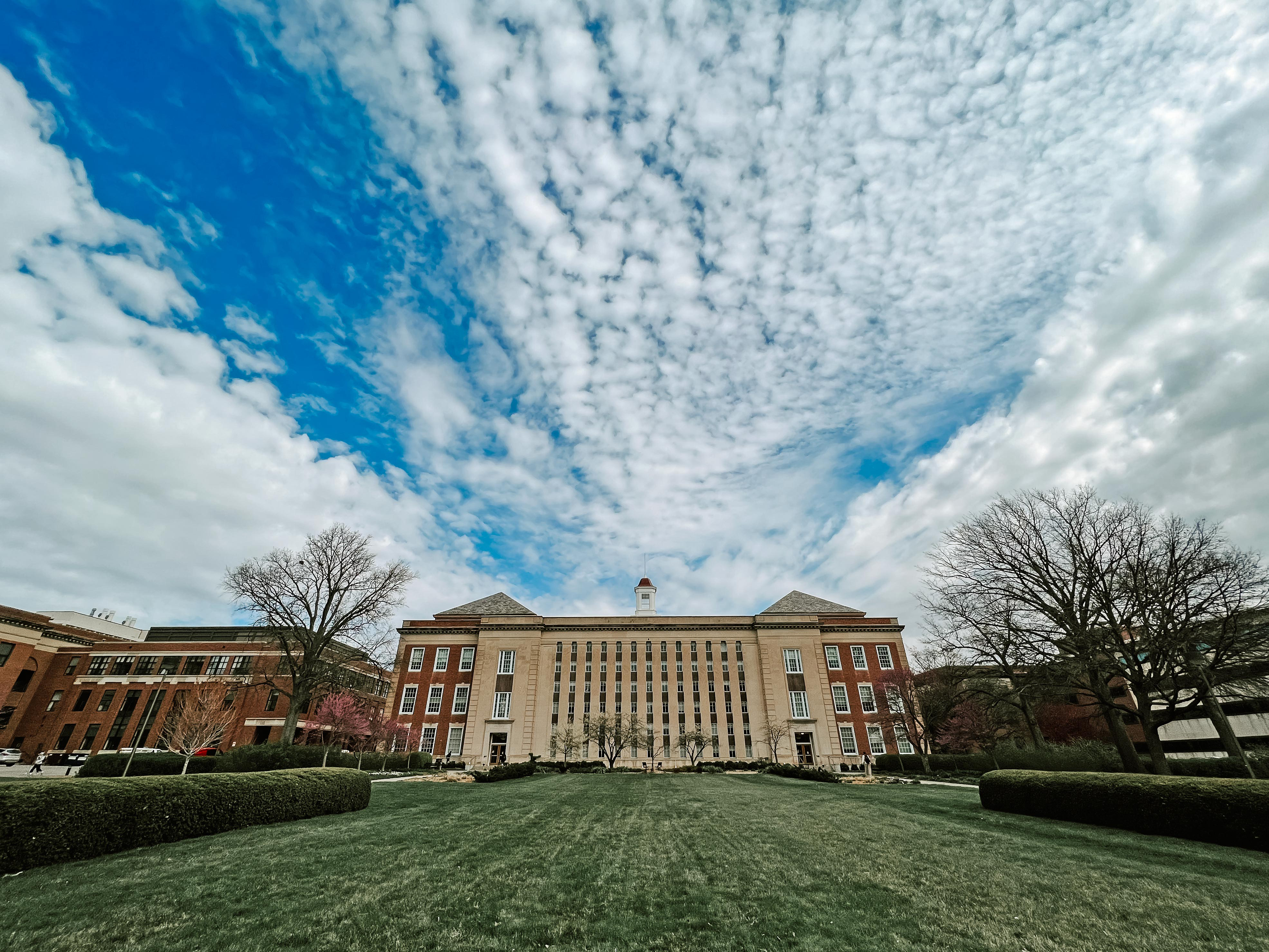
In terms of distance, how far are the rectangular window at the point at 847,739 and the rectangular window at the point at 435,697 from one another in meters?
42.5

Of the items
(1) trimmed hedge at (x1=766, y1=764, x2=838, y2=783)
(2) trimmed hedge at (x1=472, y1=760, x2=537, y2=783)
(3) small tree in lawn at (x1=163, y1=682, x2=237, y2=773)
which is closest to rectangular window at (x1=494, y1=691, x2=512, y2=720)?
(2) trimmed hedge at (x1=472, y1=760, x2=537, y2=783)

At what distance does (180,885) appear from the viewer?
6.80 meters

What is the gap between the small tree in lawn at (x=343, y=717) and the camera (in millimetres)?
38812

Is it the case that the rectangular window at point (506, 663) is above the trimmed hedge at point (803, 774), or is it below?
above

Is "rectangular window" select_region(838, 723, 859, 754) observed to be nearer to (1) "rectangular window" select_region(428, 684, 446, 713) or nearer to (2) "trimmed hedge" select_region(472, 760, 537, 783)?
(2) "trimmed hedge" select_region(472, 760, 537, 783)

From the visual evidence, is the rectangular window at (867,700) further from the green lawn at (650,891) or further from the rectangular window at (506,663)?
the green lawn at (650,891)

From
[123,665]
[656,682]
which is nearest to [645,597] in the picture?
[656,682]

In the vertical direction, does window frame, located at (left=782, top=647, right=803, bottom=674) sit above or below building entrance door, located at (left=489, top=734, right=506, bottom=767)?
above

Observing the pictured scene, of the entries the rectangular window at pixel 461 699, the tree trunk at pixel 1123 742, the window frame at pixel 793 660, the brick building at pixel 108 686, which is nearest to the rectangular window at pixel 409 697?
the brick building at pixel 108 686

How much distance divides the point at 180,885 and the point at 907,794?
24.2 meters

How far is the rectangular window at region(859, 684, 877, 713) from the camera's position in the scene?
54344 millimetres

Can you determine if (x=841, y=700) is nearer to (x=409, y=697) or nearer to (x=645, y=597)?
(x=645, y=597)

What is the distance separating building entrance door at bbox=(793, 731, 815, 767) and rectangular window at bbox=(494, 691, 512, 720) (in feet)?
99.4

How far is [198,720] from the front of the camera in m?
24.9
